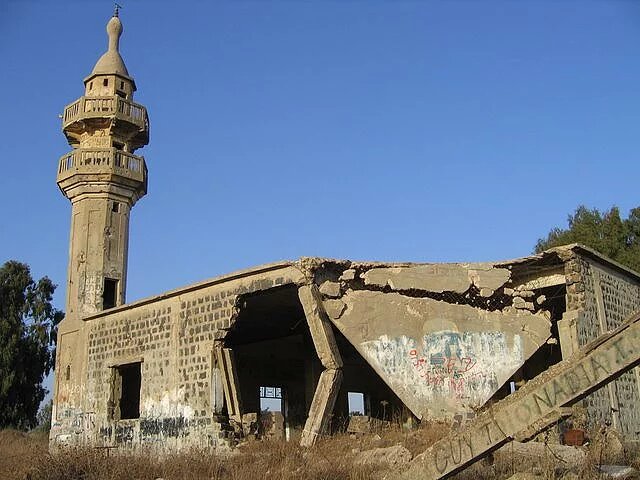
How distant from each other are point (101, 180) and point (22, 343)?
15054 mm

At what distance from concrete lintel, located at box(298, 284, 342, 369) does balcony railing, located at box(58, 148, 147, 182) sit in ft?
38.6

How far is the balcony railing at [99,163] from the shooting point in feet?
74.2

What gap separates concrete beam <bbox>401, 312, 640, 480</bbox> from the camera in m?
5.97

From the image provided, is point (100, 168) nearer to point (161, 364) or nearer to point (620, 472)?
point (161, 364)

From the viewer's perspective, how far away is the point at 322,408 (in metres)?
12.8

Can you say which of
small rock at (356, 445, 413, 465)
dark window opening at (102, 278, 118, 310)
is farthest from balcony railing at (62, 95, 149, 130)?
small rock at (356, 445, 413, 465)

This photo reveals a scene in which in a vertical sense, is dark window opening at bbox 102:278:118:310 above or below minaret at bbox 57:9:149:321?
below

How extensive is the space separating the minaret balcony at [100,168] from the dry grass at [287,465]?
39.3ft

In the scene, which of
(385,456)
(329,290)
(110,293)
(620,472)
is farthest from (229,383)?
(110,293)

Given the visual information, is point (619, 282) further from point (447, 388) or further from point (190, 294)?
point (190, 294)

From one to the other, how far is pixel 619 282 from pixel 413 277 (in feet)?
16.9

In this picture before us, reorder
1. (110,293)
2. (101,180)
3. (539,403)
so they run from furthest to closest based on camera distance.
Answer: (101,180) → (110,293) → (539,403)

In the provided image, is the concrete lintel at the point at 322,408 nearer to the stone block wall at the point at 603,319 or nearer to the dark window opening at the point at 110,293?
the stone block wall at the point at 603,319

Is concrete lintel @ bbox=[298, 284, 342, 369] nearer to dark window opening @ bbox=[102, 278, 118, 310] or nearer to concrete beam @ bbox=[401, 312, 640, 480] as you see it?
concrete beam @ bbox=[401, 312, 640, 480]
